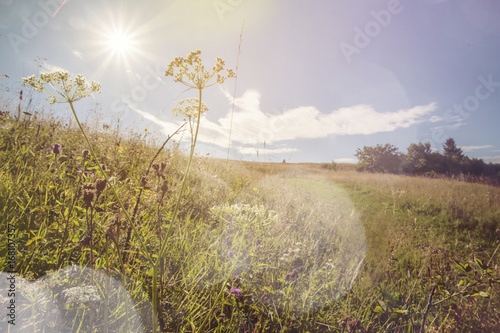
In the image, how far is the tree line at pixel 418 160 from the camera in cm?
2789

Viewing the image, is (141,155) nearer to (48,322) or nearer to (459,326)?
(48,322)

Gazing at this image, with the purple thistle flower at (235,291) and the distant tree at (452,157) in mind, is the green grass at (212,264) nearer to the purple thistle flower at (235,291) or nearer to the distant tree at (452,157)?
the purple thistle flower at (235,291)

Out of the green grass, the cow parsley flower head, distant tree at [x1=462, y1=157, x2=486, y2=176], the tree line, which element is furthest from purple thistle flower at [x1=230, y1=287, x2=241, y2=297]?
distant tree at [x1=462, y1=157, x2=486, y2=176]

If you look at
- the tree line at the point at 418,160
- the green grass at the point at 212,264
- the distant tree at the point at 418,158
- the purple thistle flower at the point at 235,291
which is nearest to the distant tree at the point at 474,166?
the tree line at the point at 418,160

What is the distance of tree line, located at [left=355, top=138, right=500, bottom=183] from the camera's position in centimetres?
2789

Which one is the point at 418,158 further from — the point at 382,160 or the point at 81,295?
the point at 81,295

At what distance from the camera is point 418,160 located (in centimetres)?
2984

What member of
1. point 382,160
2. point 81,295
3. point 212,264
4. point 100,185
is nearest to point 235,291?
point 212,264

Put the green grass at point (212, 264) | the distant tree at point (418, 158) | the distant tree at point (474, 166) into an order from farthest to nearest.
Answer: the distant tree at point (418, 158) → the distant tree at point (474, 166) → the green grass at point (212, 264)

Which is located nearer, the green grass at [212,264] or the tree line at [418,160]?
the green grass at [212,264]

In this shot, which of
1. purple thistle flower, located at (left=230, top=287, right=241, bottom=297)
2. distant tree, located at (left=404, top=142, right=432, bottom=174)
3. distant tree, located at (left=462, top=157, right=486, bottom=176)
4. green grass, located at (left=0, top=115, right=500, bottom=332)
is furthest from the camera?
distant tree, located at (left=404, top=142, right=432, bottom=174)

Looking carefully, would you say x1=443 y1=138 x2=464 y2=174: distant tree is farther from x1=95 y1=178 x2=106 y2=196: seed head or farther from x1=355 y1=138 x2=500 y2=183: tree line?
x1=95 y1=178 x2=106 y2=196: seed head

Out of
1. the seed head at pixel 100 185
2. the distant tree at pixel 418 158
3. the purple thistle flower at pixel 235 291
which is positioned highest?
the distant tree at pixel 418 158

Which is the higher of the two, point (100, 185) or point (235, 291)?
point (100, 185)
